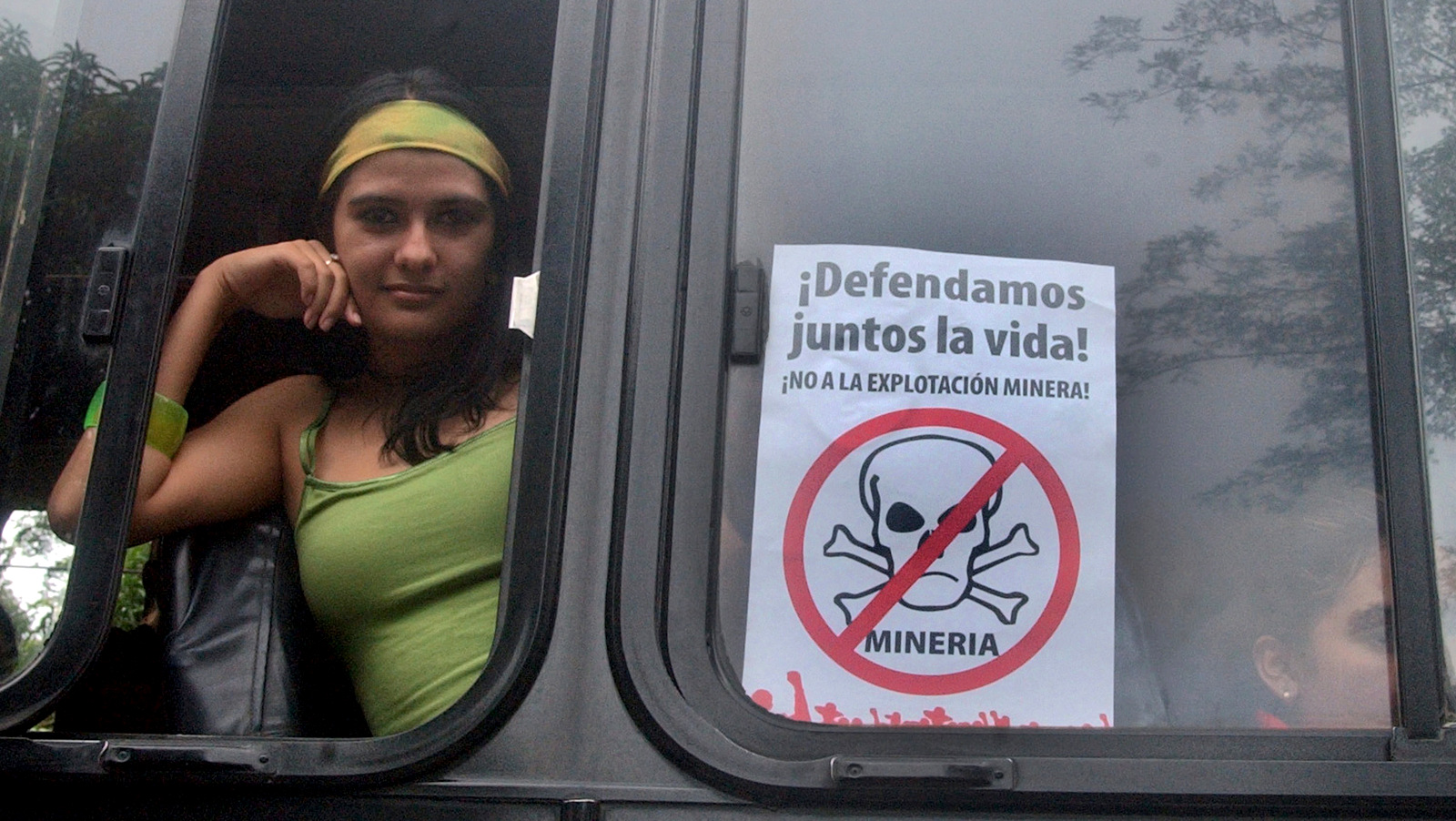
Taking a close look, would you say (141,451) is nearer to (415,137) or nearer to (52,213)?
(52,213)

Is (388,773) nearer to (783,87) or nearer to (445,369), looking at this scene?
(445,369)

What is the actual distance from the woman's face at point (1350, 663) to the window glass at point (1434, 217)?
64 millimetres

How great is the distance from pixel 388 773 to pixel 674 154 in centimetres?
70

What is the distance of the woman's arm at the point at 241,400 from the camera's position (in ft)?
5.26

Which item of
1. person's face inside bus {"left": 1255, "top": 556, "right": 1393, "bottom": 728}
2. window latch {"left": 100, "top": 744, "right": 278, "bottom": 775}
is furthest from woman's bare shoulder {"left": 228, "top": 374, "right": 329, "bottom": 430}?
person's face inside bus {"left": 1255, "top": 556, "right": 1393, "bottom": 728}

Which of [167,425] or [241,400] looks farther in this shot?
[241,400]

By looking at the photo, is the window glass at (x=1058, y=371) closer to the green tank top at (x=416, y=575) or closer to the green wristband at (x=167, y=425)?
the green tank top at (x=416, y=575)

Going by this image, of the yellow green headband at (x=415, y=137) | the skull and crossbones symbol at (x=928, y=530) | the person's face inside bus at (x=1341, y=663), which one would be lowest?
the person's face inside bus at (x=1341, y=663)

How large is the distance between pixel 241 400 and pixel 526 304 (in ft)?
1.66

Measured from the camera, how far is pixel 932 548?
1429 mm

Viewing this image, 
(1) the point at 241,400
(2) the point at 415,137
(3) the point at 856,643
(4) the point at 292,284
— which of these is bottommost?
(3) the point at 856,643

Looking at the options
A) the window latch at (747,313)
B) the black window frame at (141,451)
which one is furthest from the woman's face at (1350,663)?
the black window frame at (141,451)

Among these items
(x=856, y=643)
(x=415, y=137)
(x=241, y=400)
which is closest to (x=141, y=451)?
(x=241, y=400)

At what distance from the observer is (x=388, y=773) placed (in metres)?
1.33
